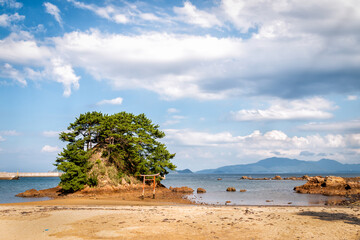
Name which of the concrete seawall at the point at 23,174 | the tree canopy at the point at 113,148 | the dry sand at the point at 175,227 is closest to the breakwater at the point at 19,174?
the concrete seawall at the point at 23,174

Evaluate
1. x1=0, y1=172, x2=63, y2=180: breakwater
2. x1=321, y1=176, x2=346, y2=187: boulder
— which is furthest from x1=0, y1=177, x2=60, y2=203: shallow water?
x1=0, y1=172, x2=63, y2=180: breakwater

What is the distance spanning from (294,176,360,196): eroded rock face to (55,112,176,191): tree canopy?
25325mm

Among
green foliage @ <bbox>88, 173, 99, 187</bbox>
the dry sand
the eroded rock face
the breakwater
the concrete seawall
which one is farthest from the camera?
the concrete seawall

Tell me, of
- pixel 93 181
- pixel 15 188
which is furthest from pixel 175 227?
pixel 15 188

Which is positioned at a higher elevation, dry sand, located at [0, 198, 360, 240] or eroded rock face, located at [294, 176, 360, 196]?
dry sand, located at [0, 198, 360, 240]

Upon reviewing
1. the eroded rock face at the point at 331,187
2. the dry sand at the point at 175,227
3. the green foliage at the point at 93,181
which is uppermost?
the green foliage at the point at 93,181

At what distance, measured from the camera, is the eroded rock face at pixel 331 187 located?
42.4m

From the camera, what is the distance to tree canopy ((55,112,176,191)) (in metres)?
37.9

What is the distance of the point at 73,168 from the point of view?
121 ft

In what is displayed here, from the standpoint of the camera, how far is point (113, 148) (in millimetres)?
42719

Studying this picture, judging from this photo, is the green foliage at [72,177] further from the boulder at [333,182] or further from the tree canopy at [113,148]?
the boulder at [333,182]

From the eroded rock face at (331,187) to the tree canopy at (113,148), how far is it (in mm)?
25325

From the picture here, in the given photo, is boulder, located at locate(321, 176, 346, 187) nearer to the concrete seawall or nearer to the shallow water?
the shallow water

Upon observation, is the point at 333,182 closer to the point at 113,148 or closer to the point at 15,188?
the point at 113,148
